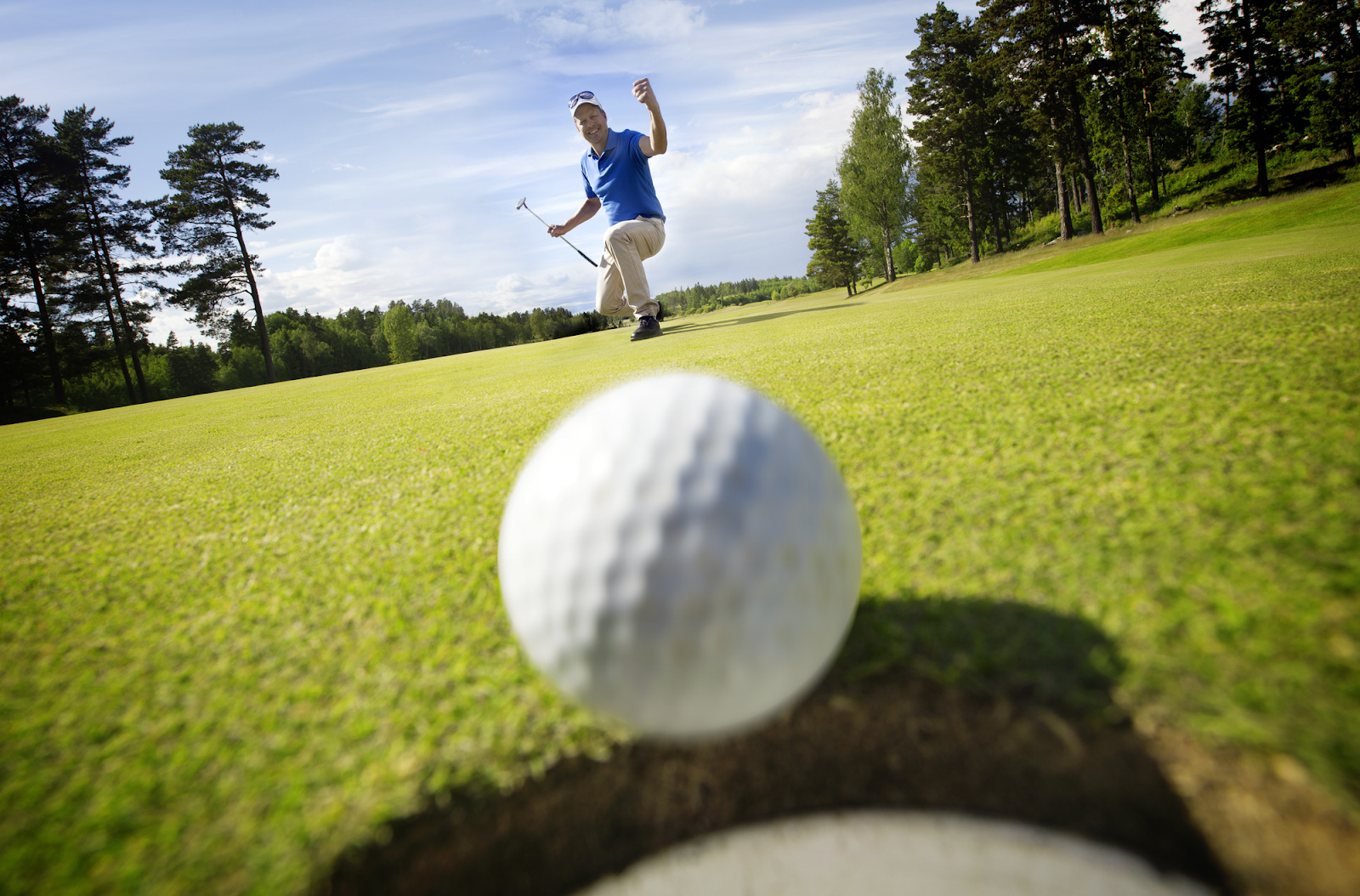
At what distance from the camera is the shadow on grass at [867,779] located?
45.1 inches

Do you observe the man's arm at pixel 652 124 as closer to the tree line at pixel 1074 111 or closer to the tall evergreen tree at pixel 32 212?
the tree line at pixel 1074 111

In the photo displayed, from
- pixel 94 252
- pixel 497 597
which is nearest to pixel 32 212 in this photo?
pixel 94 252

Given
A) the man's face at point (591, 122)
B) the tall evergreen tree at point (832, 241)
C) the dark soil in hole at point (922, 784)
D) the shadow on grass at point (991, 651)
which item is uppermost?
the tall evergreen tree at point (832, 241)

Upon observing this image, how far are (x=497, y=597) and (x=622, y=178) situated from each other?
302 inches

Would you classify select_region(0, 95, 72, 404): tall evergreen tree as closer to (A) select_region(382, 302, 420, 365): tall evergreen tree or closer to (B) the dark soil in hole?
(A) select_region(382, 302, 420, 365): tall evergreen tree

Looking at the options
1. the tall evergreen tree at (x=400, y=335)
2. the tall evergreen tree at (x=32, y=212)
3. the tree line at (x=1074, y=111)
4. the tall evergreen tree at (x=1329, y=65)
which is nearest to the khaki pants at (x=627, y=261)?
the tree line at (x=1074, y=111)

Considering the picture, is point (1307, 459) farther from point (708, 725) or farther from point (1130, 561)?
point (708, 725)

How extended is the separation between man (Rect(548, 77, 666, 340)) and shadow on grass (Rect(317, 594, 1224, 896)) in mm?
7820

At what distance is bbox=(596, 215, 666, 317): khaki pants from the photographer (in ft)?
27.7

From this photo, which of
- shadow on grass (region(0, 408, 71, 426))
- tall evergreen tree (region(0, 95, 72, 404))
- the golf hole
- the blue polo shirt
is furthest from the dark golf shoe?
tall evergreen tree (region(0, 95, 72, 404))

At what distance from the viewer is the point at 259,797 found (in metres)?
1.26

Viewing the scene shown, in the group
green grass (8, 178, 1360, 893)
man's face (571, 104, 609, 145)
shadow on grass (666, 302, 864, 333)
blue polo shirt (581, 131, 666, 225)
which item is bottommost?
green grass (8, 178, 1360, 893)

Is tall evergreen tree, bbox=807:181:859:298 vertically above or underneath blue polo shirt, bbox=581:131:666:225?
above

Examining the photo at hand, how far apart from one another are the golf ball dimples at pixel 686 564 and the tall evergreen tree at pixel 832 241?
49.2 m
